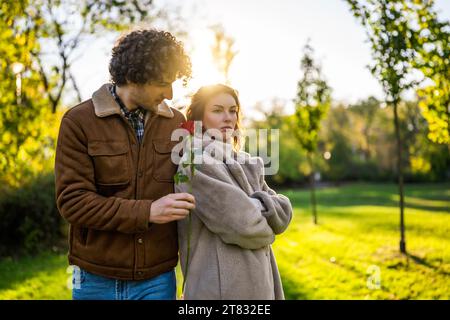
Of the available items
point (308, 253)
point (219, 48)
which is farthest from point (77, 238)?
point (219, 48)

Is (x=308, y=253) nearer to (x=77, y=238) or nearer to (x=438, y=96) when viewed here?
(x=438, y=96)

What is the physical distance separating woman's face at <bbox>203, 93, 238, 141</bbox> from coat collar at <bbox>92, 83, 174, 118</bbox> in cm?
29

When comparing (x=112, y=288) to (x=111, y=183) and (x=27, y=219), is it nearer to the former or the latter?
(x=111, y=183)

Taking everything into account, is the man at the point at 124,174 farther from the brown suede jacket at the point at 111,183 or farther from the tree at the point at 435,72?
the tree at the point at 435,72

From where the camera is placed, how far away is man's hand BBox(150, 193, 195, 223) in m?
2.14

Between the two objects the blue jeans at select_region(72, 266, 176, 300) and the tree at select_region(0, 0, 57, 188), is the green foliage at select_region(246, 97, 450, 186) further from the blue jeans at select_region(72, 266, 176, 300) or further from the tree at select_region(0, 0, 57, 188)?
the blue jeans at select_region(72, 266, 176, 300)

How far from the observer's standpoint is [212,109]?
283cm

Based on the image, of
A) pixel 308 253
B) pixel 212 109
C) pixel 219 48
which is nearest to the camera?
pixel 212 109

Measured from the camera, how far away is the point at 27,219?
1059 cm

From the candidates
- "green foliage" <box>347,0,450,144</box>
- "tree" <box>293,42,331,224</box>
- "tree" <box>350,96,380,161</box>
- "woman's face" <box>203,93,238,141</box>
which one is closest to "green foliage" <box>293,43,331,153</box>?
"tree" <box>293,42,331,224</box>

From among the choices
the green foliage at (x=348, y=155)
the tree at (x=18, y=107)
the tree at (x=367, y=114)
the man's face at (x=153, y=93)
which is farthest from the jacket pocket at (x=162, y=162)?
the tree at (x=367, y=114)

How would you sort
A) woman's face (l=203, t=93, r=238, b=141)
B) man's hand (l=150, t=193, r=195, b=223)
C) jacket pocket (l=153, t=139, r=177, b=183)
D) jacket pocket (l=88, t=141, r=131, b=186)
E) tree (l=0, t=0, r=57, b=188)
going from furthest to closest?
tree (l=0, t=0, r=57, b=188) → woman's face (l=203, t=93, r=238, b=141) → jacket pocket (l=153, t=139, r=177, b=183) → jacket pocket (l=88, t=141, r=131, b=186) → man's hand (l=150, t=193, r=195, b=223)

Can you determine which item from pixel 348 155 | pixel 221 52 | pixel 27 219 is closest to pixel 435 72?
pixel 221 52

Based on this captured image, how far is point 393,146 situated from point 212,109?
45731mm
